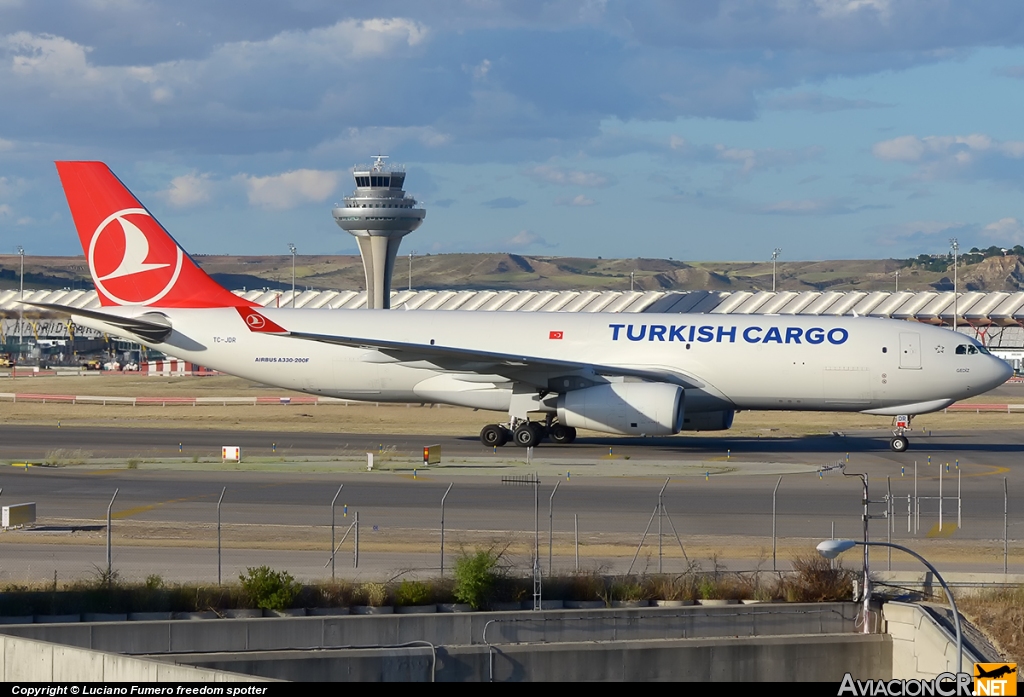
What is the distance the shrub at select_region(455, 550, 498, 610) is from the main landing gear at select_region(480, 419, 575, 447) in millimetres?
20627

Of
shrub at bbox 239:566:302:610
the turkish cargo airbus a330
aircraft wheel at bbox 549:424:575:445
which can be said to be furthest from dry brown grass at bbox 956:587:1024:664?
aircraft wheel at bbox 549:424:575:445

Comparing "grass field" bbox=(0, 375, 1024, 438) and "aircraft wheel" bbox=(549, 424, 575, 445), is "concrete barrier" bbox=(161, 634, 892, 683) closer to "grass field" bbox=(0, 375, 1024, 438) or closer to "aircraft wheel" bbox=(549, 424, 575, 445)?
"aircraft wheel" bbox=(549, 424, 575, 445)

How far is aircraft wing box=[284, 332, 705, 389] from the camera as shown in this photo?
38000mm

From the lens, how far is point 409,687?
16.9m

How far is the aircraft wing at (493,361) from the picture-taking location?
1496 inches

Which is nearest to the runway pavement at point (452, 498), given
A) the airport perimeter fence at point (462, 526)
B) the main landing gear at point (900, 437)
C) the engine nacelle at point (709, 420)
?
the airport perimeter fence at point (462, 526)

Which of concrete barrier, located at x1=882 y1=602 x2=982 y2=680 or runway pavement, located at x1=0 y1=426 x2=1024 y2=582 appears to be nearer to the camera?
concrete barrier, located at x1=882 y1=602 x2=982 y2=680

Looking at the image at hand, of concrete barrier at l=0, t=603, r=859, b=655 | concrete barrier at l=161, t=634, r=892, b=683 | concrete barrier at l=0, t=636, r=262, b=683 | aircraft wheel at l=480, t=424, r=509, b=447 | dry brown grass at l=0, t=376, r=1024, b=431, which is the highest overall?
dry brown grass at l=0, t=376, r=1024, b=431

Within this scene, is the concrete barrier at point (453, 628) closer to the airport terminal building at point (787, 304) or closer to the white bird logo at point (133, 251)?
the white bird logo at point (133, 251)

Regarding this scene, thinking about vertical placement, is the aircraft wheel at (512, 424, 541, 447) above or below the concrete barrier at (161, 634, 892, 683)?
above

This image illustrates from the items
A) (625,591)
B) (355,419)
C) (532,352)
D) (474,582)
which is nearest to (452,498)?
(625,591)

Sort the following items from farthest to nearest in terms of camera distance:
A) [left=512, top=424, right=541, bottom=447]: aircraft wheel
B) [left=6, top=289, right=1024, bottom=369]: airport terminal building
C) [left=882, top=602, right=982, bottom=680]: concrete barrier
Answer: [left=6, top=289, right=1024, bottom=369]: airport terminal building, [left=512, top=424, right=541, bottom=447]: aircraft wheel, [left=882, top=602, right=982, bottom=680]: concrete barrier

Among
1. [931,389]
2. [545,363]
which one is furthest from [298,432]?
[931,389]

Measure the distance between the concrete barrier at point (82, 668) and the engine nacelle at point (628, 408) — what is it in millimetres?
24189
